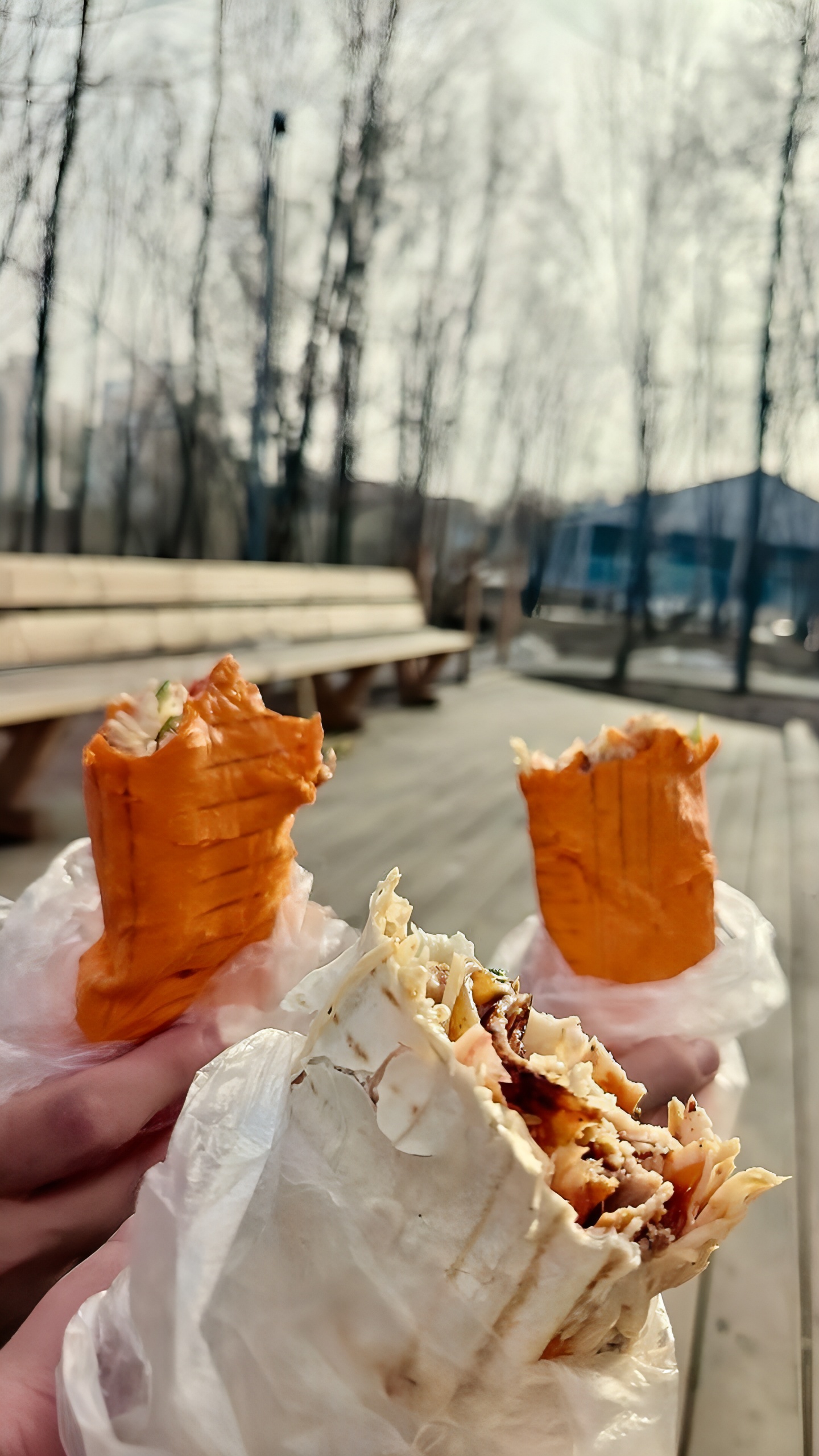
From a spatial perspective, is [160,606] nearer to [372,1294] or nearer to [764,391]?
[372,1294]

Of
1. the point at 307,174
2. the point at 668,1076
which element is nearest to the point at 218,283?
the point at 307,174

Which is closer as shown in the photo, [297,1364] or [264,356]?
[297,1364]

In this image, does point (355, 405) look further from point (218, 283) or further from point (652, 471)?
point (652, 471)

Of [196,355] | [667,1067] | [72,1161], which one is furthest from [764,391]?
[72,1161]

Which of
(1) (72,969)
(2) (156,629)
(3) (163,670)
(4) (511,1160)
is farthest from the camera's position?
(2) (156,629)

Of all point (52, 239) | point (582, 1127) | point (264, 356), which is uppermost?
point (264, 356)

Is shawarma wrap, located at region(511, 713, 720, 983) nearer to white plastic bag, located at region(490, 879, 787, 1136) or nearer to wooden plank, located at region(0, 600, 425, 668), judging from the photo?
white plastic bag, located at region(490, 879, 787, 1136)

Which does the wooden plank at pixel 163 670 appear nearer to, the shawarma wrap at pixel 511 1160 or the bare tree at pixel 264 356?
the shawarma wrap at pixel 511 1160
